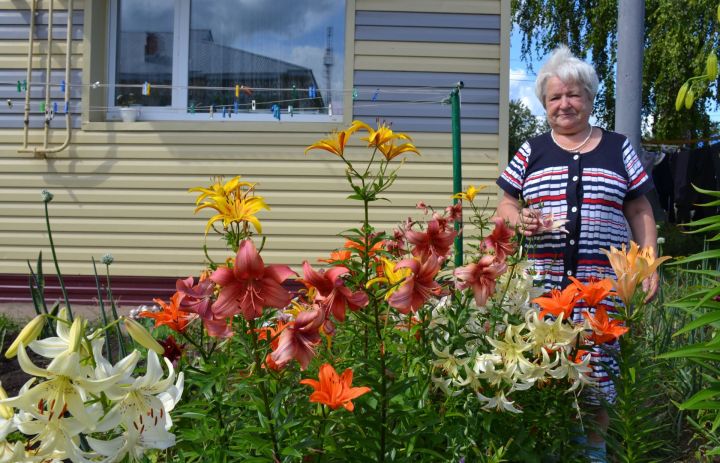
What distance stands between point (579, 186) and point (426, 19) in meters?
3.44

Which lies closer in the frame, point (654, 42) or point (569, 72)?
point (569, 72)

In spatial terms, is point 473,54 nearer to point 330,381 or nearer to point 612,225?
point 612,225

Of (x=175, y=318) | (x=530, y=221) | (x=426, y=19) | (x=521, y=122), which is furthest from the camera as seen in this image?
(x=521, y=122)

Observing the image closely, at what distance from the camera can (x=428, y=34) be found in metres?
5.54

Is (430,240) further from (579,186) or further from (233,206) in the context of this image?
(579,186)

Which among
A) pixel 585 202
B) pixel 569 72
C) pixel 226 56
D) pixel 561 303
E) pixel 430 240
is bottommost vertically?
pixel 561 303

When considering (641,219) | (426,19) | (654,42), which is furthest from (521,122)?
(641,219)

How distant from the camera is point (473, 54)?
5543mm

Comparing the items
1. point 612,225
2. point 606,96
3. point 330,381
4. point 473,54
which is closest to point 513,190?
point 612,225

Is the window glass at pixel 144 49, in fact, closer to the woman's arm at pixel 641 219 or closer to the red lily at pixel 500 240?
the woman's arm at pixel 641 219

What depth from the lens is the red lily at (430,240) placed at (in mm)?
1388

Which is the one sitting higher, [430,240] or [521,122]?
[521,122]

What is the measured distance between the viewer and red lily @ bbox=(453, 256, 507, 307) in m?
1.41

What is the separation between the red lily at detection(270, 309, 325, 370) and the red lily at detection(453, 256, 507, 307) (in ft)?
1.25
